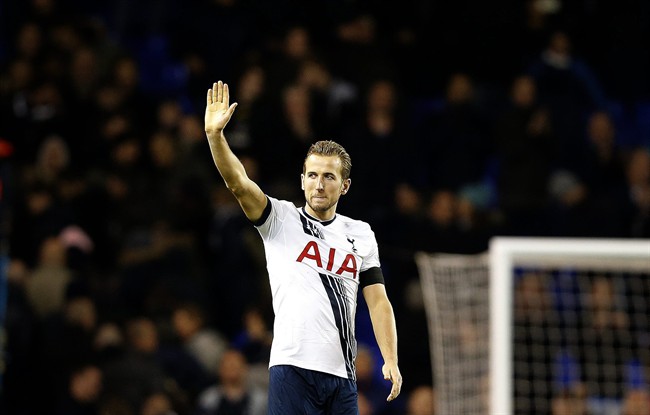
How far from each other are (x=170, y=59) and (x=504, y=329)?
6.16 meters

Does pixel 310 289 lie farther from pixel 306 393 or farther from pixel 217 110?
pixel 217 110

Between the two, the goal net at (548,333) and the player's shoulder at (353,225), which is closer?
the player's shoulder at (353,225)

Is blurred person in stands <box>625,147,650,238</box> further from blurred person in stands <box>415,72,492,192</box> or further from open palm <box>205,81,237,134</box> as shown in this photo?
open palm <box>205,81,237,134</box>

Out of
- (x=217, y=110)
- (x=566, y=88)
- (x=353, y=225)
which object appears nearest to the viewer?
(x=217, y=110)

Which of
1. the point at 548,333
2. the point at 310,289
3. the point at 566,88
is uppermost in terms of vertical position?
the point at 566,88

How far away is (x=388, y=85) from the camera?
12.1 metres

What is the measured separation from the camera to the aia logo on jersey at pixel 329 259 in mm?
5055

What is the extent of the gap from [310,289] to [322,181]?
0.47 m

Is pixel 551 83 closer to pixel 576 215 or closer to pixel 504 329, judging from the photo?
pixel 576 215

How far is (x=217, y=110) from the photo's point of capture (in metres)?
4.89

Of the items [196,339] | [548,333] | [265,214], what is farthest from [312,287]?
[548,333]

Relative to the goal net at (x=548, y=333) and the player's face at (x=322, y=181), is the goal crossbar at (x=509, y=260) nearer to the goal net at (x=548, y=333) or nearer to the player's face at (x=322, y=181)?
the goal net at (x=548, y=333)

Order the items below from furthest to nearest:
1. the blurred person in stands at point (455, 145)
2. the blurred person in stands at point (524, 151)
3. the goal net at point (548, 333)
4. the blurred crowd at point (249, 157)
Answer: the blurred person in stands at point (455, 145)
the blurred person in stands at point (524, 151)
the blurred crowd at point (249, 157)
the goal net at point (548, 333)

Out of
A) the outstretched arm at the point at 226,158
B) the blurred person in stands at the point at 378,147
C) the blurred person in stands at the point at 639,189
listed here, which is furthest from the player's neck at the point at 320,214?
the blurred person in stands at the point at 639,189
